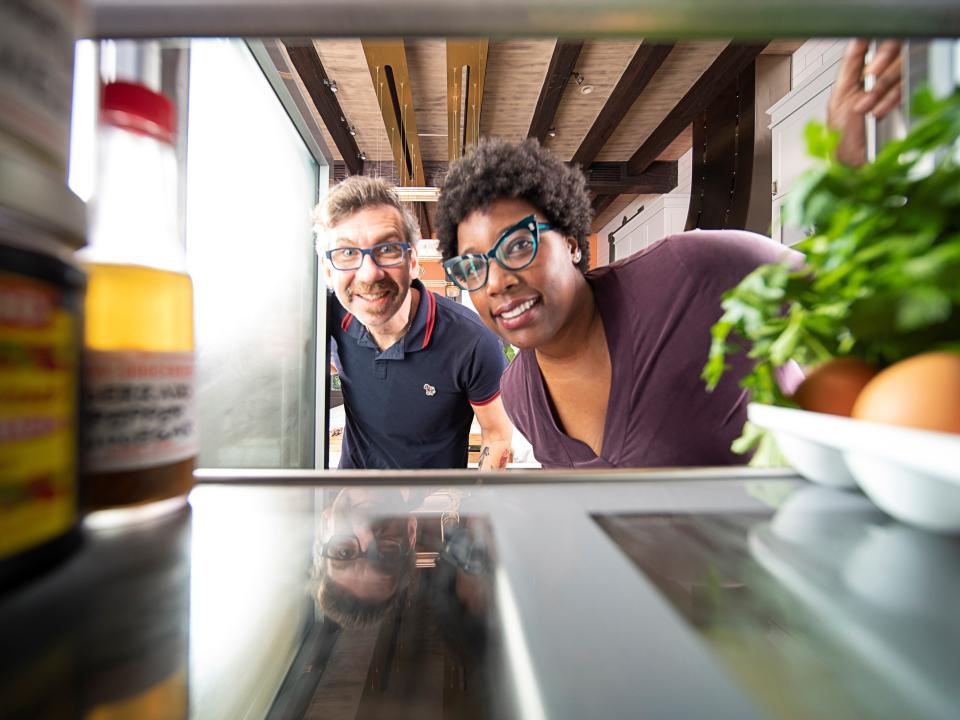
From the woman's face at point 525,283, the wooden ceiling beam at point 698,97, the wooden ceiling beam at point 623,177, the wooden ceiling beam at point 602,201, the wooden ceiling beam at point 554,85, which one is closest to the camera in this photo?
the woman's face at point 525,283

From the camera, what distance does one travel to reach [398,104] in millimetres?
3066

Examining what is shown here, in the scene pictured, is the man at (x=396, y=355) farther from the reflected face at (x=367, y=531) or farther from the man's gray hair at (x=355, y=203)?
the reflected face at (x=367, y=531)

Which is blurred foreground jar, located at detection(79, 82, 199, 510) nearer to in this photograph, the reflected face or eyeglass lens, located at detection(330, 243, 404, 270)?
the reflected face

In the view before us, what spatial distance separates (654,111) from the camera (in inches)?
136

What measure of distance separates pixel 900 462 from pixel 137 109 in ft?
1.36

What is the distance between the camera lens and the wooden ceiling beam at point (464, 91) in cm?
253

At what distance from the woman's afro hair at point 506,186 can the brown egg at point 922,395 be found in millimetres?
1004

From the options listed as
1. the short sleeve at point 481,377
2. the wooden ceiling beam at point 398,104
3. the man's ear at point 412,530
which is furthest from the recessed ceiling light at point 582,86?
the man's ear at point 412,530

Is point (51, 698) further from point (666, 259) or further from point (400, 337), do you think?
point (400, 337)

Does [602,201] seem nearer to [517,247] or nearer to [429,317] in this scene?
[429,317]

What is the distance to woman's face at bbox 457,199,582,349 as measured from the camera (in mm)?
1180

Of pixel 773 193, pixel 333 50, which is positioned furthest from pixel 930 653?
pixel 773 193

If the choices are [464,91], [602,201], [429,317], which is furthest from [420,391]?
[602,201]

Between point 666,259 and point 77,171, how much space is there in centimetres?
103
